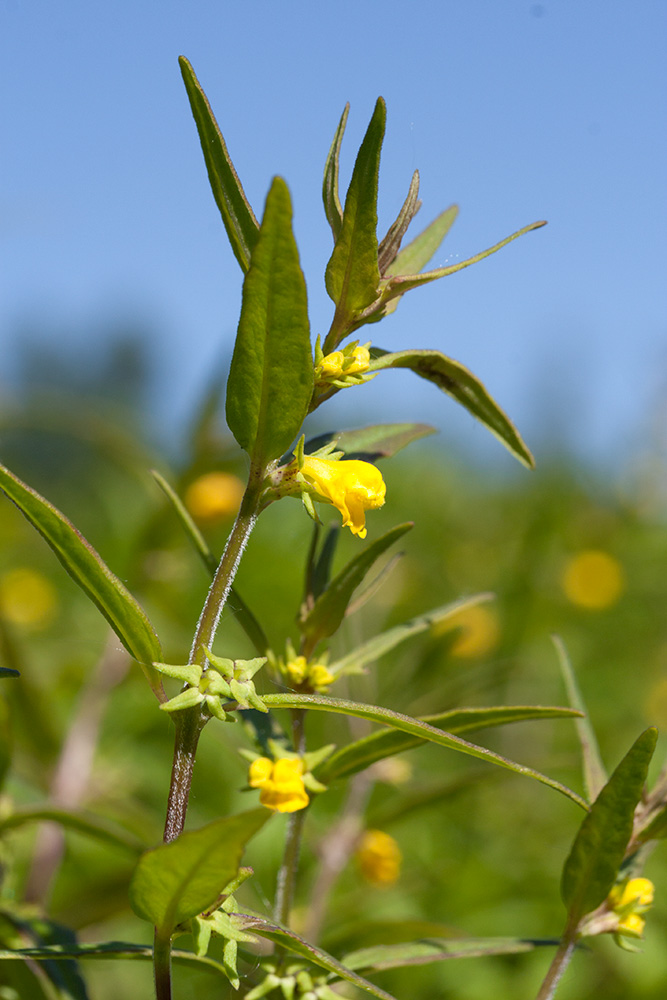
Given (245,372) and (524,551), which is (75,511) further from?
(245,372)

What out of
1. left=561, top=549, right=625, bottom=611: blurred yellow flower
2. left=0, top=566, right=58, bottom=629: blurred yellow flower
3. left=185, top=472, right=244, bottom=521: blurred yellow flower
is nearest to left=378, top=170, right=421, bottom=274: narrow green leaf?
left=185, top=472, right=244, bottom=521: blurred yellow flower

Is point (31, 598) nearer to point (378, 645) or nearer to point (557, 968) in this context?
point (378, 645)

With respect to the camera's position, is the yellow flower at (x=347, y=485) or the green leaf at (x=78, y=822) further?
the green leaf at (x=78, y=822)

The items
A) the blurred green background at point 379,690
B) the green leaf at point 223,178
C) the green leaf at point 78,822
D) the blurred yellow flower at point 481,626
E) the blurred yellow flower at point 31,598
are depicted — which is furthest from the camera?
the blurred yellow flower at point 31,598

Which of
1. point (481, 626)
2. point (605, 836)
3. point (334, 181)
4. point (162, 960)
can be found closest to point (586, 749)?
point (605, 836)

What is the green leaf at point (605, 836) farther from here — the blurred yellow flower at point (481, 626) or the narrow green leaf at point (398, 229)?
the blurred yellow flower at point (481, 626)

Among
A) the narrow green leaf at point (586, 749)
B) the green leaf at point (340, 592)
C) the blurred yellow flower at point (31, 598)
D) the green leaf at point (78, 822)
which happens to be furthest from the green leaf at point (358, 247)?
the blurred yellow flower at point (31, 598)

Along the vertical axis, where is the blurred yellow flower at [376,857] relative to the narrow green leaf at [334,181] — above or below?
below
